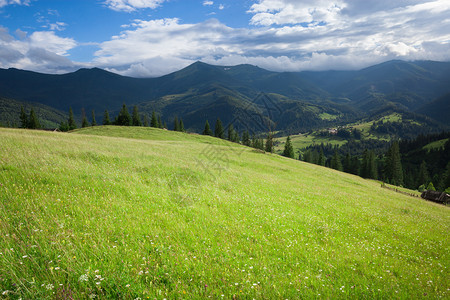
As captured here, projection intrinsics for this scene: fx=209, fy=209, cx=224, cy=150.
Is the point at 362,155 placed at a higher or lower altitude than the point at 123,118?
lower

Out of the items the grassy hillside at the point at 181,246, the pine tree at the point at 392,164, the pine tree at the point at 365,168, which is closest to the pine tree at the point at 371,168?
the pine tree at the point at 365,168

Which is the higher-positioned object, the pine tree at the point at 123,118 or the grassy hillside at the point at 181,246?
the pine tree at the point at 123,118

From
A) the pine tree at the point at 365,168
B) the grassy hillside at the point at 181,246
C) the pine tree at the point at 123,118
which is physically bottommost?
the pine tree at the point at 365,168

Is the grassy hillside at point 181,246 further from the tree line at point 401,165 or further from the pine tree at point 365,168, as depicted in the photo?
the pine tree at point 365,168

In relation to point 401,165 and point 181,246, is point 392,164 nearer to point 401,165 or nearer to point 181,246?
point 401,165

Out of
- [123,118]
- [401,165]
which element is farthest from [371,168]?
[123,118]

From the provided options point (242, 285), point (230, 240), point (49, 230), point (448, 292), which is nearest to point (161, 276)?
point (242, 285)

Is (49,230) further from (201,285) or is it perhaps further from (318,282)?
(318,282)

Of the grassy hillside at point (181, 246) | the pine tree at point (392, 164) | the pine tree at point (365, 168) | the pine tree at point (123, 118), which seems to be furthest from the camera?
the pine tree at point (365, 168)

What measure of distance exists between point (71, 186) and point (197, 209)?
5927 millimetres

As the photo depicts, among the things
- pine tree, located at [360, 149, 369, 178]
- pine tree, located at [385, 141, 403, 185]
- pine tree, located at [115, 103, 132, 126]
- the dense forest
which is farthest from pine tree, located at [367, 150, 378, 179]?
pine tree, located at [115, 103, 132, 126]

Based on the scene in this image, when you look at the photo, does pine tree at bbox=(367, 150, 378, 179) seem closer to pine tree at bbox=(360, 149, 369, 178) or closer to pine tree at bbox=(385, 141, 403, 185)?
pine tree at bbox=(360, 149, 369, 178)

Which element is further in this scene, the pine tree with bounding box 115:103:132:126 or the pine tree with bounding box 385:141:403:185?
the pine tree with bounding box 115:103:132:126

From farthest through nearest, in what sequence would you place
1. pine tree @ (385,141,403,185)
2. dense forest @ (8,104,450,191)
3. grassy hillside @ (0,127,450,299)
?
dense forest @ (8,104,450,191) < pine tree @ (385,141,403,185) < grassy hillside @ (0,127,450,299)
